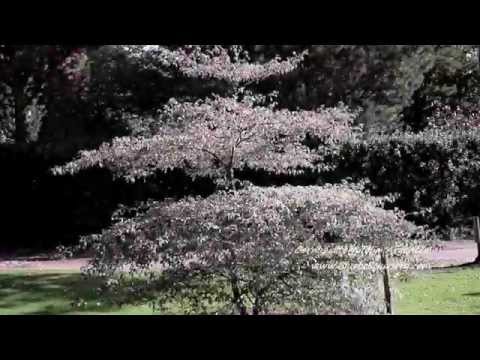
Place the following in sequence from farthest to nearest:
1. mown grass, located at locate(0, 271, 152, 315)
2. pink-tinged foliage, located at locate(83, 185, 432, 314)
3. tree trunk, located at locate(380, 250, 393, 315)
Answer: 1. mown grass, located at locate(0, 271, 152, 315)
2. tree trunk, located at locate(380, 250, 393, 315)
3. pink-tinged foliage, located at locate(83, 185, 432, 314)

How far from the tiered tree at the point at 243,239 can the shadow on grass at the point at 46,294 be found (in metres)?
1.43

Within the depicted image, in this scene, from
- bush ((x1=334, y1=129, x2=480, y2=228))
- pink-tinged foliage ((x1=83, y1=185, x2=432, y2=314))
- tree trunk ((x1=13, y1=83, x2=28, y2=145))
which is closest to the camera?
pink-tinged foliage ((x1=83, y1=185, x2=432, y2=314))

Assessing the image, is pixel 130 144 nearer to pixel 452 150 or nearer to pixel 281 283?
pixel 281 283

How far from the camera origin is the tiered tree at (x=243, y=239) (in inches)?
188

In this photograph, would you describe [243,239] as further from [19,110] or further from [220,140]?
[19,110]

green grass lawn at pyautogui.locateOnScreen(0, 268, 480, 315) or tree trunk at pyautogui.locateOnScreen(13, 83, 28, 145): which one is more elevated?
tree trunk at pyautogui.locateOnScreen(13, 83, 28, 145)

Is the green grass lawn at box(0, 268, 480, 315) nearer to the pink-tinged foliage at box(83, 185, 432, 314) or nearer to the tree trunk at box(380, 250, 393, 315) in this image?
the tree trunk at box(380, 250, 393, 315)

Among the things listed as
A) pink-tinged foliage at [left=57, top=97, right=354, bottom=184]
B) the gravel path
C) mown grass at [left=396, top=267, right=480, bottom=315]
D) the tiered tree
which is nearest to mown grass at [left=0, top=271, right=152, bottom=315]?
the gravel path

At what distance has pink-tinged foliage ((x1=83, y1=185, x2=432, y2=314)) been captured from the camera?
476cm

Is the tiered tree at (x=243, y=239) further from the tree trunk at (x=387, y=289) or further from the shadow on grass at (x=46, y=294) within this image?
the shadow on grass at (x=46, y=294)

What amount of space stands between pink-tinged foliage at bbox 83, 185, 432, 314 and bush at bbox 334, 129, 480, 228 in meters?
5.50

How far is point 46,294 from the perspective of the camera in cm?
729

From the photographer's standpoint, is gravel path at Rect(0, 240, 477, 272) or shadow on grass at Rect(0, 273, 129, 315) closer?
shadow on grass at Rect(0, 273, 129, 315)
